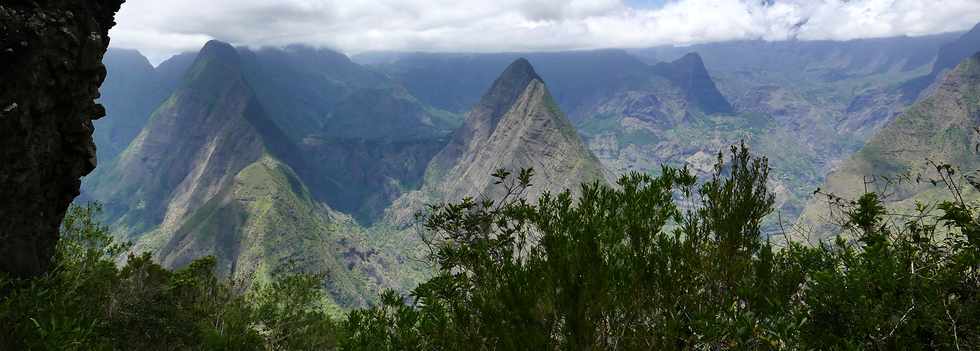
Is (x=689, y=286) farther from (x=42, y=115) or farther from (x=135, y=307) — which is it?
(x=135, y=307)

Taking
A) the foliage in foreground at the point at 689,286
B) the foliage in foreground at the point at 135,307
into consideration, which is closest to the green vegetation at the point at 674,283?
the foliage in foreground at the point at 689,286

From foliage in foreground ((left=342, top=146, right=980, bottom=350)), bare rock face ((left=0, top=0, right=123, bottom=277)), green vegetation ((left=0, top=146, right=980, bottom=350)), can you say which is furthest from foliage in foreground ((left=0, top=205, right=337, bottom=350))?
foliage in foreground ((left=342, top=146, right=980, bottom=350))

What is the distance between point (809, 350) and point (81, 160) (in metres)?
28.8

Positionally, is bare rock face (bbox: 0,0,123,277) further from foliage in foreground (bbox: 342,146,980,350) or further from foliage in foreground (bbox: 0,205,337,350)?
foliage in foreground (bbox: 342,146,980,350)

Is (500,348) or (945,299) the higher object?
(945,299)

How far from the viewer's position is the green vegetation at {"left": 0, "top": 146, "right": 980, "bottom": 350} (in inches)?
291

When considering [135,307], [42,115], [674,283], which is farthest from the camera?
[135,307]

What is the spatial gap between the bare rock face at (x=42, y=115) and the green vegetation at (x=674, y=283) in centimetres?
649

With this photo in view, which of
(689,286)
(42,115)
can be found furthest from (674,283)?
(42,115)

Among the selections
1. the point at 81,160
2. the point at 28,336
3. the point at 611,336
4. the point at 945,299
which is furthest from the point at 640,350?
the point at 81,160

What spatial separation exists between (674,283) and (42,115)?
24554mm

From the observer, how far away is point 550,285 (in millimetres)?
7969

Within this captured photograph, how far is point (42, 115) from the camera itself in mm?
20594

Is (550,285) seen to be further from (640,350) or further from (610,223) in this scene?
(610,223)
